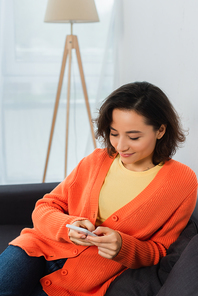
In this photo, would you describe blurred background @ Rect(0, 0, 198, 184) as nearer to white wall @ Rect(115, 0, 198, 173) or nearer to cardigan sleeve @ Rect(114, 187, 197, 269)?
white wall @ Rect(115, 0, 198, 173)

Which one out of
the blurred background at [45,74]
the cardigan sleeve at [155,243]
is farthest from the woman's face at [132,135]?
the blurred background at [45,74]

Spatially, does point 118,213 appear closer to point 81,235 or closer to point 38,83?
point 81,235

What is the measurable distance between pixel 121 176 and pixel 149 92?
0.35 m

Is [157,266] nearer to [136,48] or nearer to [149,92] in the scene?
[149,92]

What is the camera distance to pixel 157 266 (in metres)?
1.11

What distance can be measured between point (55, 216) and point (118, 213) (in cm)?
25

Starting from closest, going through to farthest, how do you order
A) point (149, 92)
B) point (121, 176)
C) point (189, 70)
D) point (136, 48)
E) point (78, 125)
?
point (149, 92), point (121, 176), point (189, 70), point (136, 48), point (78, 125)

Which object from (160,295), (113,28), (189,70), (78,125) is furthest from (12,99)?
(160,295)

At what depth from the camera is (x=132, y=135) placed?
109cm

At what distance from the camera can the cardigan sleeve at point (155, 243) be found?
3.49 ft

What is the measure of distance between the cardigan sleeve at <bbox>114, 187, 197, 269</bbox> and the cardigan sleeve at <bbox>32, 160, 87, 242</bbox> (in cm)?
19

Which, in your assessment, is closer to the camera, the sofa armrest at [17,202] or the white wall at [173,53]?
the white wall at [173,53]

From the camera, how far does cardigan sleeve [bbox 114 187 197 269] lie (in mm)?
1063

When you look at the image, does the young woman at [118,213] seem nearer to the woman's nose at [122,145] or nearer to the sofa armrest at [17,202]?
the woman's nose at [122,145]
